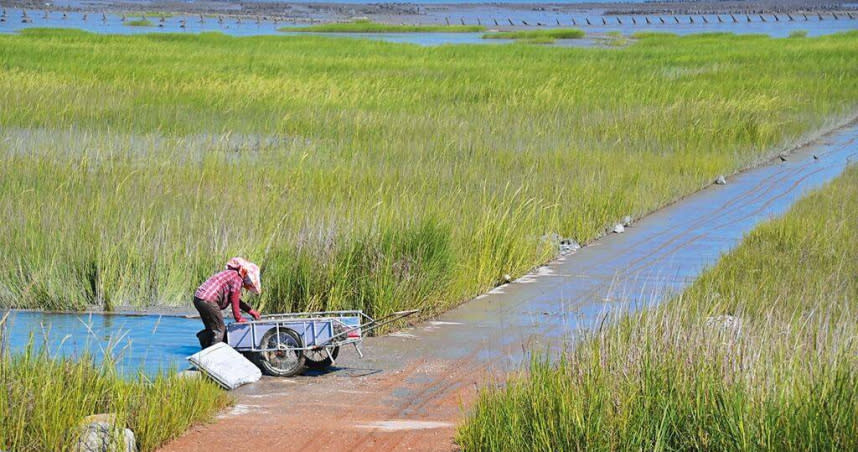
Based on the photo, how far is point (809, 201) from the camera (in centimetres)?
1588

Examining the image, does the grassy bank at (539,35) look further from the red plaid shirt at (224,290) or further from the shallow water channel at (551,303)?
the red plaid shirt at (224,290)

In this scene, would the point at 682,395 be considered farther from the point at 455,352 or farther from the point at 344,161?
the point at 344,161

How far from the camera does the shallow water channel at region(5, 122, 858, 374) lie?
9109 mm

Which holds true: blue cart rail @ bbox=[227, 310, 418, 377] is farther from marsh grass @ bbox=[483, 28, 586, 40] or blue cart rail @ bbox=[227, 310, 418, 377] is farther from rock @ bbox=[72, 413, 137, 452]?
marsh grass @ bbox=[483, 28, 586, 40]

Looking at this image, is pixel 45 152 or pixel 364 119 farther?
pixel 364 119

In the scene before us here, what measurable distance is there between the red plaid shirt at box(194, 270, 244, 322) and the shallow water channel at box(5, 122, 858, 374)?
517mm

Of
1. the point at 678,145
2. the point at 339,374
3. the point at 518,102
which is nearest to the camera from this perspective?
the point at 339,374

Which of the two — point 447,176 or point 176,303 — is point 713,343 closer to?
point 176,303

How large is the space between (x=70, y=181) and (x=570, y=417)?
30.8 feet

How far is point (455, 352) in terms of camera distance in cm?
930

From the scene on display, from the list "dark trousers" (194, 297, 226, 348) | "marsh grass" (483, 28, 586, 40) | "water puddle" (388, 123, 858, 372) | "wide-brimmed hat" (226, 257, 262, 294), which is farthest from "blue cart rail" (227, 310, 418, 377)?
"marsh grass" (483, 28, 586, 40)

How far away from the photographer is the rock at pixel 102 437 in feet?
21.0

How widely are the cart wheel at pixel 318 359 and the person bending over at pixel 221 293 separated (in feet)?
1.54

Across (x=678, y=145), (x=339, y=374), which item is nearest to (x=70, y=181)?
(x=339, y=374)
